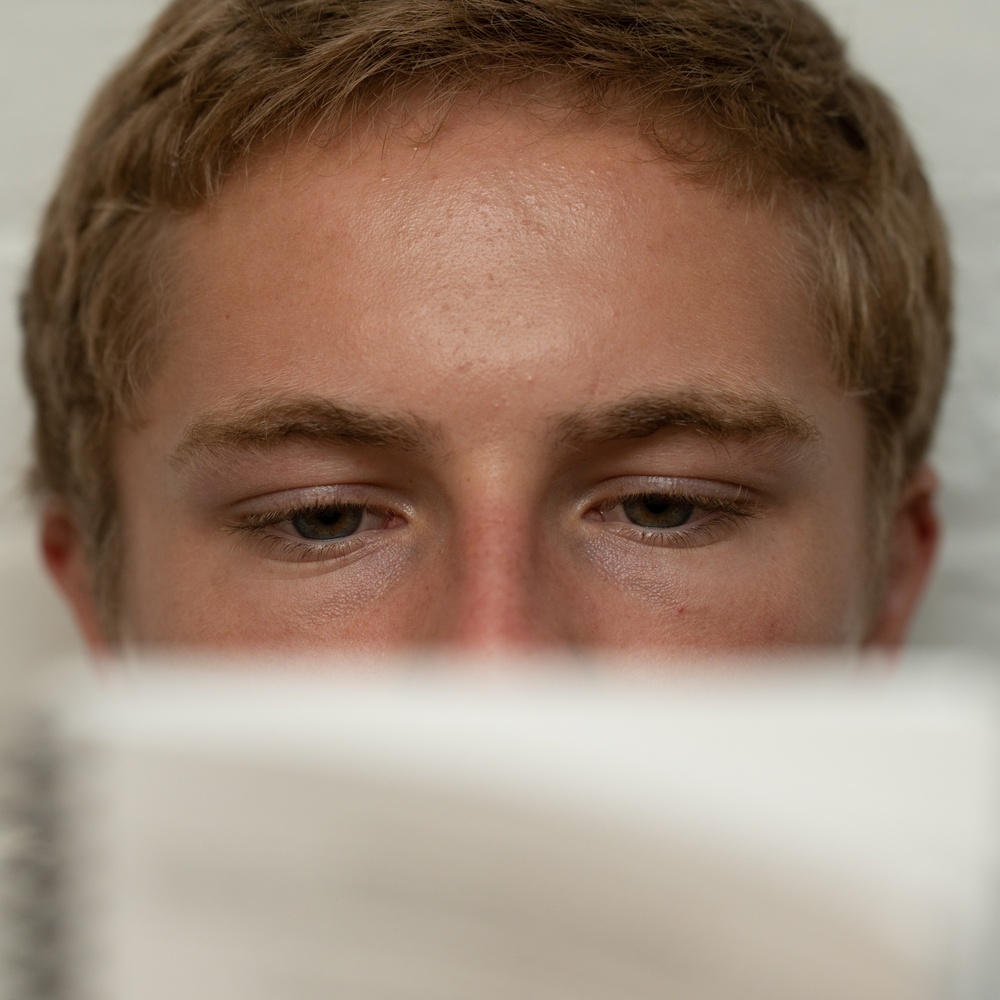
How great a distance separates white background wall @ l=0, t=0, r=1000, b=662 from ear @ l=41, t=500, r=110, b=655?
0.65ft

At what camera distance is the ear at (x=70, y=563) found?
784mm

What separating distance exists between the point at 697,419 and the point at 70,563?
0.48m

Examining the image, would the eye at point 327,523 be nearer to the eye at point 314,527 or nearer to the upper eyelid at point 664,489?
the eye at point 314,527

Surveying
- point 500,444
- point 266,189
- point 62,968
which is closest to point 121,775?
point 62,968

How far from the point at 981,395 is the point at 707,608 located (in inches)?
19.7

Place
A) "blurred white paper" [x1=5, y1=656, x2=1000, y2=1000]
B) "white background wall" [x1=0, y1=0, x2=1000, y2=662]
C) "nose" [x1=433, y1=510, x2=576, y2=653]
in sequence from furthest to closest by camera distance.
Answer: "white background wall" [x1=0, y1=0, x2=1000, y2=662], "nose" [x1=433, y1=510, x2=576, y2=653], "blurred white paper" [x1=5, y1=656, x2=1000, y2=1000]

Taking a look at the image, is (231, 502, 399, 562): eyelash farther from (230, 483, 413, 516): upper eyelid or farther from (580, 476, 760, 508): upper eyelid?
(580, 476, 760, 508): upper eyelid

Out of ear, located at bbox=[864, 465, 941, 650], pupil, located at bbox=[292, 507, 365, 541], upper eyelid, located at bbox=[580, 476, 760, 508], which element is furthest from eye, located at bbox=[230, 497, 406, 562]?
ear, located at bbox=[864, 465, 941, 650]

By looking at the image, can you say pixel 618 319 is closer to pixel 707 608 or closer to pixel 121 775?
pixel 707 608

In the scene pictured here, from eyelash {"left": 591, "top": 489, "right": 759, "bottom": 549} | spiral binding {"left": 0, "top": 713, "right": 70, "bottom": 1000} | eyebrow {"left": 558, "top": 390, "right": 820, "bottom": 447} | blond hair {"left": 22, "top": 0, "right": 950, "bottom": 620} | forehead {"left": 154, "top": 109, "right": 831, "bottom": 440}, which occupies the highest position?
blond hair {"left": 22, "top": 0, "right": 950, "bottom": 620}

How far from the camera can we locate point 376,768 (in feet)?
0.71

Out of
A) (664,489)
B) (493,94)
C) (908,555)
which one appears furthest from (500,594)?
(908,555)

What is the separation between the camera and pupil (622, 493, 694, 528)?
625 millimetres

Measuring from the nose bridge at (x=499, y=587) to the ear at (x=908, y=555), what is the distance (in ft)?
0.99
